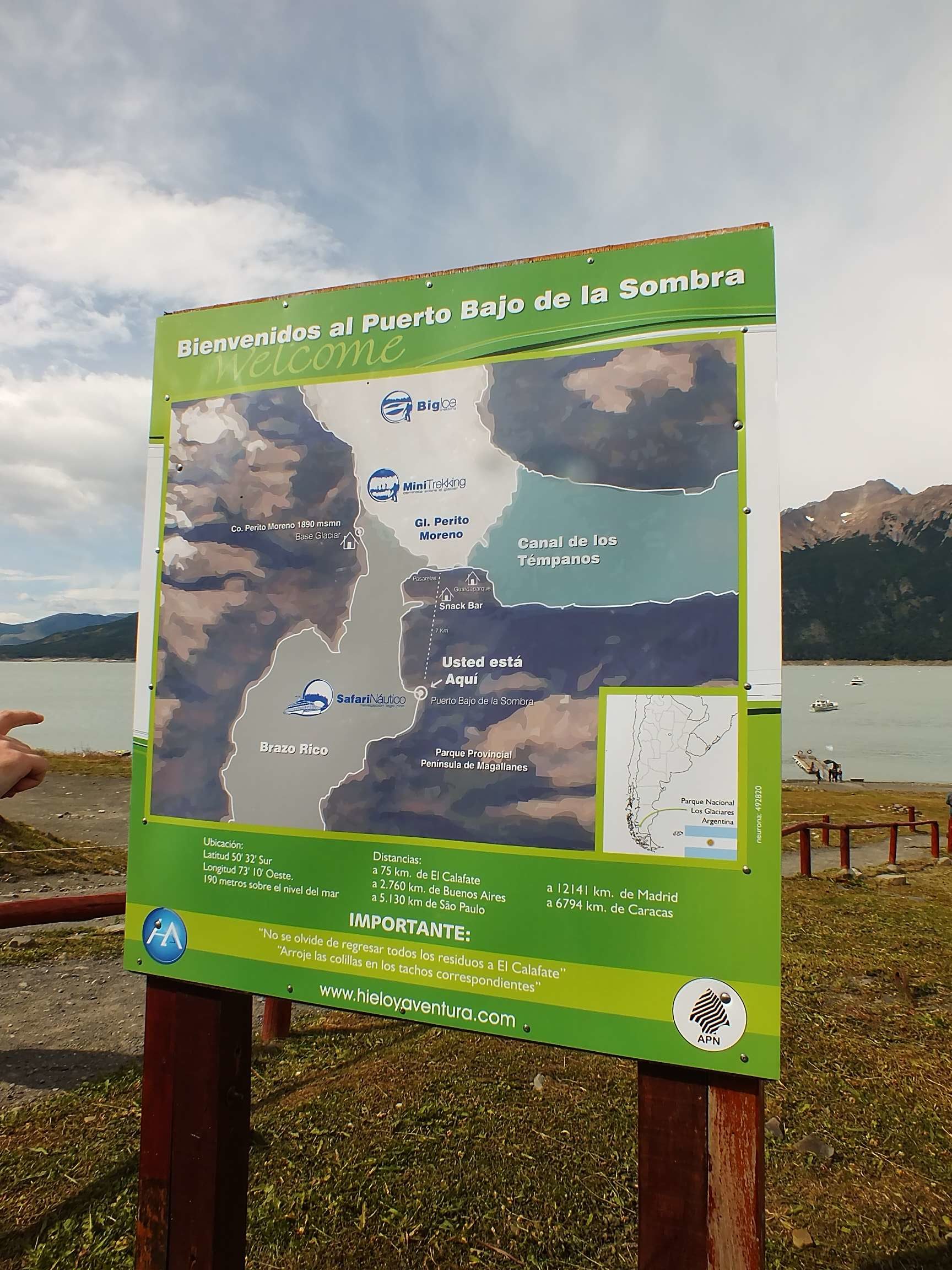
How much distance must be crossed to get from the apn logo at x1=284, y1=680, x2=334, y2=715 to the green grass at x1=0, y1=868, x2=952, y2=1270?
243cm

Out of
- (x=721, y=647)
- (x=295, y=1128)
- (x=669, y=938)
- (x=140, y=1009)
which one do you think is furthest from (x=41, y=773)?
(x=140, y=1009)

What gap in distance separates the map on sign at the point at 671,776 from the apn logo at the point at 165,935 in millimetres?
1638

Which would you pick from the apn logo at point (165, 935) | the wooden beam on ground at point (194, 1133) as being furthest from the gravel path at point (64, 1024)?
the apn logo at point (165, 935)

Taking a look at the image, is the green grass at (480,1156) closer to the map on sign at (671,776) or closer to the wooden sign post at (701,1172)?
the wooden sign post at (701,1172)

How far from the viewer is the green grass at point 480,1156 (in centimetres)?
327

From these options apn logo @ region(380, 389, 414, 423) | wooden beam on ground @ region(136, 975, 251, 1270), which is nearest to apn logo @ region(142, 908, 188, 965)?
wooden beam on ground @ region(136, 975, 251, 1270)

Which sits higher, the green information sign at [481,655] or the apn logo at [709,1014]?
the green information sign at [481,655]

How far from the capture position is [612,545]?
224 cm

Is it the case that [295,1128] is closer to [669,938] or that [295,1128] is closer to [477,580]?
[669,938]

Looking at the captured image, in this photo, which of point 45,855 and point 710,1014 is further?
point 45,855

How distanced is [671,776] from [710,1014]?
65 centimetres

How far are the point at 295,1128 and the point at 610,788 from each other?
335 centimetres

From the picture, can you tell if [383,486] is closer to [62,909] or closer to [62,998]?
[62,909]

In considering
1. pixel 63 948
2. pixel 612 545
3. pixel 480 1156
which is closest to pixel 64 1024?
pixel 63 948
